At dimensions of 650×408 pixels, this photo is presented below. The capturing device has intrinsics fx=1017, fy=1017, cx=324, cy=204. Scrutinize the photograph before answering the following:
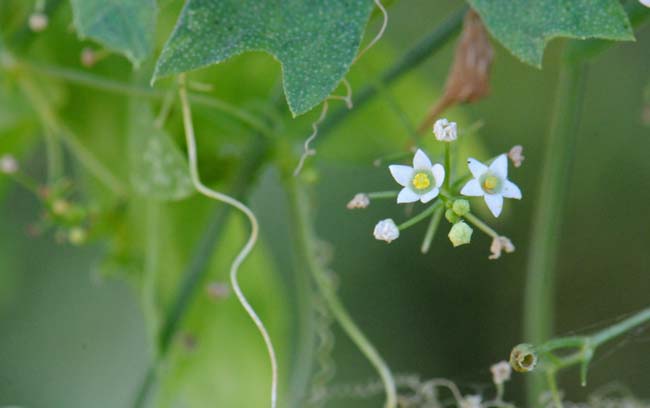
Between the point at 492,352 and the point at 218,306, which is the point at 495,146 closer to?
the point at 492,352

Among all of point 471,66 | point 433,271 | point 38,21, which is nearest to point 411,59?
point 471,66

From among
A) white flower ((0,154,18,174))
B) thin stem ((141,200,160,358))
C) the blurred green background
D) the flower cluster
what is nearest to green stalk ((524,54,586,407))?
the flower cluster

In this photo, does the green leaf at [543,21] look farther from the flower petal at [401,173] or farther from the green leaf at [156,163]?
the green leaf at [156,163]

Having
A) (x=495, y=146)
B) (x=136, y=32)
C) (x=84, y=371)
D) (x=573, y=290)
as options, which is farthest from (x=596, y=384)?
(x=136, y=32)

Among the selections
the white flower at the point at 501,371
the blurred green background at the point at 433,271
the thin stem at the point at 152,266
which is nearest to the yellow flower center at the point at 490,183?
the white flower at the point at 501,371

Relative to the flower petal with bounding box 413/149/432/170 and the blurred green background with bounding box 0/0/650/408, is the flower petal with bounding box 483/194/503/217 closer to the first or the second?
the flower petal with bounding box 413/149/432/170

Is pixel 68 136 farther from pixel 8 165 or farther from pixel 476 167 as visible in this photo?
pixel 476 167
